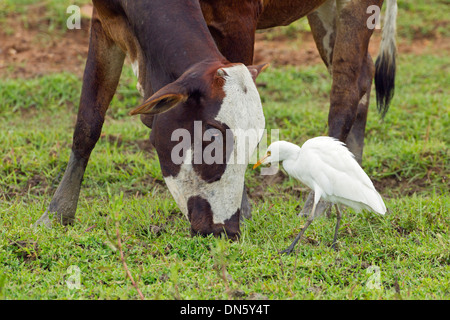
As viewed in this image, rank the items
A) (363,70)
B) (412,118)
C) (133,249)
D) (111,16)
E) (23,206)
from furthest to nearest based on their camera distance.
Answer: (412,118), (363,70), (23,206), (111,16), (133,249)

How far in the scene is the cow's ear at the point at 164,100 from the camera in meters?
3.08

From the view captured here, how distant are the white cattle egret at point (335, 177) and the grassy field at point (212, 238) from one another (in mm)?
235

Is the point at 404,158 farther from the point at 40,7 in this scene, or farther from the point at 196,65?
the point at 40,7

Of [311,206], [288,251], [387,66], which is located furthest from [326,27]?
[288,251]

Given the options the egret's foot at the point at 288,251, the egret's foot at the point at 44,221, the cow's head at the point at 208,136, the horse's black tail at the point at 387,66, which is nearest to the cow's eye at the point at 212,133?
the cow's head at the point at 208,136

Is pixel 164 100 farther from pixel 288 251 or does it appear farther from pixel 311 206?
pixel 311 206

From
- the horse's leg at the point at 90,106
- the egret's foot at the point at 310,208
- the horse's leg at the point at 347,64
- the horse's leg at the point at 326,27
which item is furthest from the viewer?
the horse's leg at the point at 326,27

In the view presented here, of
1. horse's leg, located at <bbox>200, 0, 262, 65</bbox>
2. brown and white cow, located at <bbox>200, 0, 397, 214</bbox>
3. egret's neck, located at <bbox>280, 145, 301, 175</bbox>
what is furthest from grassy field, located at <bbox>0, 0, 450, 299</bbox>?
horse's leg, located at <bbox>200, 0, 262, 65</bbox>

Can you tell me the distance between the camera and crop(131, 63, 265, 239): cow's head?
3221 millimetres

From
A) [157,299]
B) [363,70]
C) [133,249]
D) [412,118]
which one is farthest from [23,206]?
[412,118]

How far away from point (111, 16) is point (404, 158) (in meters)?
2.72

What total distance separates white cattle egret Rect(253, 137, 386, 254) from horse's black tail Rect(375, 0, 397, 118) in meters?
2.11

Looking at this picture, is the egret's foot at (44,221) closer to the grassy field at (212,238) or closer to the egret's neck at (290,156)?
the grassy field at (212,238)

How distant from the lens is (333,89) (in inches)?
195
